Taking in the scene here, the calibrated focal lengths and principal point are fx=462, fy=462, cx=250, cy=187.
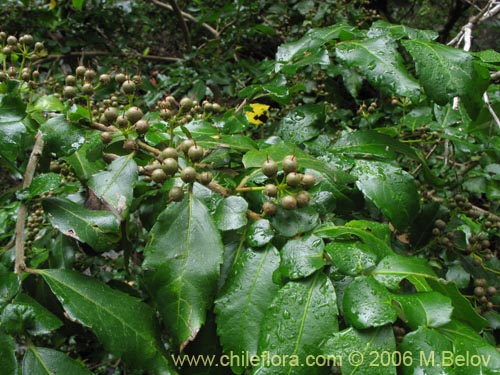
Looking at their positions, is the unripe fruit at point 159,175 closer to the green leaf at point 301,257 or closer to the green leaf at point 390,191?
the green leaf at point 301,257

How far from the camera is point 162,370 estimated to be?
29.1 inches

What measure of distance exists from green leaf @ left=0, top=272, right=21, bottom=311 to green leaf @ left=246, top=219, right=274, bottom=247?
0.37 meters

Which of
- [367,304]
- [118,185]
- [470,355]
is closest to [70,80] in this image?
[118,185]

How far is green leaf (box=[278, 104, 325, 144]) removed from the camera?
1135mm

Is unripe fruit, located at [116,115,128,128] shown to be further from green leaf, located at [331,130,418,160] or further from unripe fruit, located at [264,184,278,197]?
green leaf, located at [331,130,418,160]

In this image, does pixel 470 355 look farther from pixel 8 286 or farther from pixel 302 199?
pixel 8 286

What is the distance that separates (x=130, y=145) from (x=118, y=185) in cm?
7

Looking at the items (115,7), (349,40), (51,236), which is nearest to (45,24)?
(115,7)

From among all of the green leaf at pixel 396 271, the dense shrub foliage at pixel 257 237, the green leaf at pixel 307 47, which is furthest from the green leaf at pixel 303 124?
the green leaf at pixel 396 271

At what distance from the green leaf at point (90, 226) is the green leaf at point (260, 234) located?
0.23 metres

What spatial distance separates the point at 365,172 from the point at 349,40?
1.08 ft

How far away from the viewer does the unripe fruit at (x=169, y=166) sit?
2.36ft

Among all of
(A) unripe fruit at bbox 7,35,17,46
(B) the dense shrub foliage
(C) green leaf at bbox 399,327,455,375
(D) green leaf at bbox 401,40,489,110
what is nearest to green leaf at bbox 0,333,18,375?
(B) the dense shrub foliage

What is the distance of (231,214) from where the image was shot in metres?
0.72
